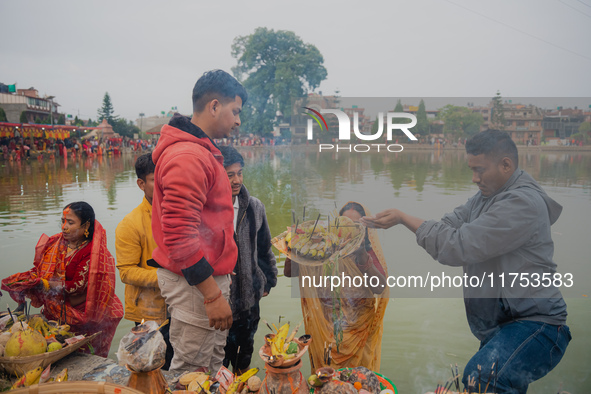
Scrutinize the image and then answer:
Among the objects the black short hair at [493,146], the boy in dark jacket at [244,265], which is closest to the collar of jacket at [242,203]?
the boy in dark jacket at [244,265]

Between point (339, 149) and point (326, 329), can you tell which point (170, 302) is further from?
point (339, 149)

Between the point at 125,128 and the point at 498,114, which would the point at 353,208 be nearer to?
the point at 498,114

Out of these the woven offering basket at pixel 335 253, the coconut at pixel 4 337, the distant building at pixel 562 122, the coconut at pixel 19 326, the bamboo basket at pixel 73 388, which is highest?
the distant building at pixel 562 122

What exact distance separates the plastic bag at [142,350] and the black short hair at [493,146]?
1.76 m

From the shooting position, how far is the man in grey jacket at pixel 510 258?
1809 millimetres

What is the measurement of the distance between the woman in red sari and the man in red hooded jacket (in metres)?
0.93

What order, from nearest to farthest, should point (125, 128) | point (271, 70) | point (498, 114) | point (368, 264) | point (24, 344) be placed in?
point (24, 344) → point (368, 264) → point (498, 114) → point (271, 70) → point (125, 128)

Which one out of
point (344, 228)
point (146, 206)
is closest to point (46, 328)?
point (146, 206)

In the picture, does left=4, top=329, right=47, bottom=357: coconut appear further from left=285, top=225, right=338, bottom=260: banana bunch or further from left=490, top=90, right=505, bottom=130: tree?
left=490, top=90, right=505, bottom=130: tree

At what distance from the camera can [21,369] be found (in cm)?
201

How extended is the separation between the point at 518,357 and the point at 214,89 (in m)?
1.86

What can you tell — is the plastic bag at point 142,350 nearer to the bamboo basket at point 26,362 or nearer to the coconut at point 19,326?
the bamboo basket at point 26,362

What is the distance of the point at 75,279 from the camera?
250cm

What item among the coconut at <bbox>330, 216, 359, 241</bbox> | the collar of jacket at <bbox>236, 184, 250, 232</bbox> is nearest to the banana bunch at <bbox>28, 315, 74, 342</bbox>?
the collar of jacket at <bbox>236, 184, 250, 232</bbox>
